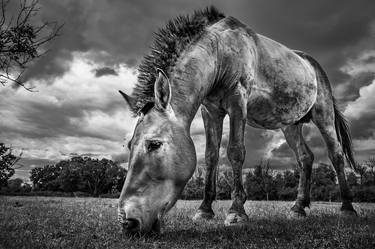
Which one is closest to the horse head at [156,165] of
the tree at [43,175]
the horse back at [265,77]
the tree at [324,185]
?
the horse back at [265,77]

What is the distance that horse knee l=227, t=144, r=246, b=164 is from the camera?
5.47 metres

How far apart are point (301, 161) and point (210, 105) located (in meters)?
3.78

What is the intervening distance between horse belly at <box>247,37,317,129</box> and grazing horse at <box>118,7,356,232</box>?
0.9 inches

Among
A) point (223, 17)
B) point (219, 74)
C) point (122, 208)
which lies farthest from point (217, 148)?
point (122, 208)

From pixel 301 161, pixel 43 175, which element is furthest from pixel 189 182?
pixel 43 175

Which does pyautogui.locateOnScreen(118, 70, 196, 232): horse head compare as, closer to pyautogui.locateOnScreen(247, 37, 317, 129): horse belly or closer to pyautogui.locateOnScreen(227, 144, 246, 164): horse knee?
pyautogui.locateOnScreen(227, 144, 246, 164): horse knee

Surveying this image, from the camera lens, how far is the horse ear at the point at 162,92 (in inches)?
168

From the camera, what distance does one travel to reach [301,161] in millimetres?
8625

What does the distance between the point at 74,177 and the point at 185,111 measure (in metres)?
79.3

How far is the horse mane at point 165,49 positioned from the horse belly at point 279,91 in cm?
160

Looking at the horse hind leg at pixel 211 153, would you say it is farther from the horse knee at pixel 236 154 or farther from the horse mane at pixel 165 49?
the horse mane at pixel 165 49

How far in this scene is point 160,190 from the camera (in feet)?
13.0

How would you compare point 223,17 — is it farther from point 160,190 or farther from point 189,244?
point 189,244

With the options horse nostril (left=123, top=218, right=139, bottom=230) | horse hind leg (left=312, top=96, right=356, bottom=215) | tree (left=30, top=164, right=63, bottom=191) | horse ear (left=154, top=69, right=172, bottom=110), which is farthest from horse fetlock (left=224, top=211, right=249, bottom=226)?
tree (left=30, top=164, right=63, bottom=191)
